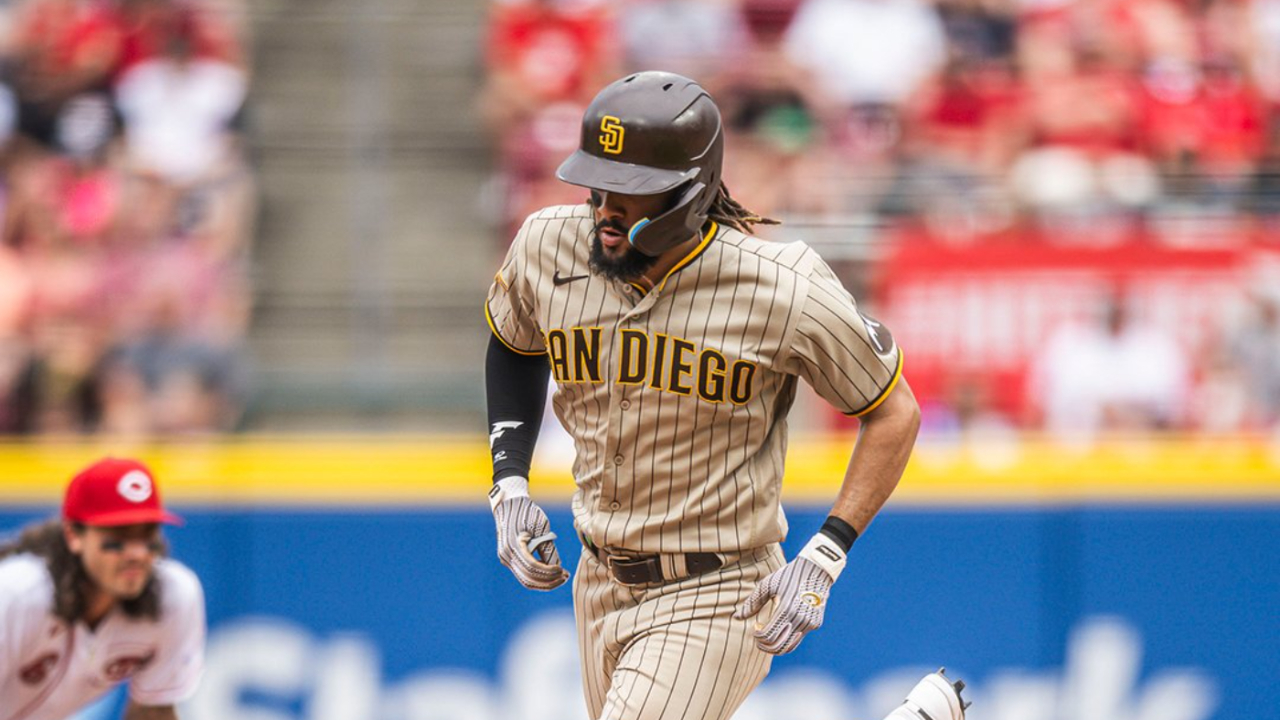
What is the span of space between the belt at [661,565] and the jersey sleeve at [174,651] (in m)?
1.77

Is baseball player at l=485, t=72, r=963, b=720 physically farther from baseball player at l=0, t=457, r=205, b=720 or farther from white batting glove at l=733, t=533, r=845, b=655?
baseball player at l=0, t=457, r=205, b=720

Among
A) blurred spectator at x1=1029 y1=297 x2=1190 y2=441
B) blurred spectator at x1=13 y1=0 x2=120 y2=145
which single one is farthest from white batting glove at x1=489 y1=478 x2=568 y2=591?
blurred spectator at x1=13 y1=0 x2=120 y2=145

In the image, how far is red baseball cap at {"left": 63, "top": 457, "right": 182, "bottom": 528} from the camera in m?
5.01

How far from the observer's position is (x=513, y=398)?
4.55 m

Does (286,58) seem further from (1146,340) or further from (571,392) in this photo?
(571,392)

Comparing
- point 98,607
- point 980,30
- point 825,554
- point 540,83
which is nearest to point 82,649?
point 98,607

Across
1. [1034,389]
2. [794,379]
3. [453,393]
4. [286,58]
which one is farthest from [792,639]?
[286,58]

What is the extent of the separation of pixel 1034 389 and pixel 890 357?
15.0 feet

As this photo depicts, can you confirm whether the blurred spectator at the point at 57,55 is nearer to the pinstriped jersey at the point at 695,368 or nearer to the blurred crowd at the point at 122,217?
the blurred crowd at the point at 122,217

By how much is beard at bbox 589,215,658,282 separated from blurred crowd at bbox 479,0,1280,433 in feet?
15.0

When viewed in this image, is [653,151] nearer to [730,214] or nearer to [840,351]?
[730,214]

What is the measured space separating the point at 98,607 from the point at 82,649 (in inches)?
7.0

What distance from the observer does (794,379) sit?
4.25 meters

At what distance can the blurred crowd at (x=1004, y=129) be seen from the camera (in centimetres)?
848
